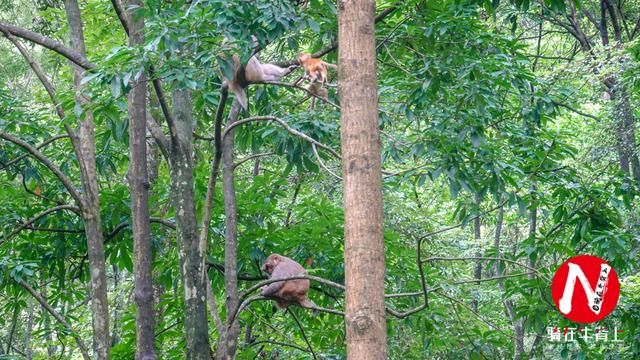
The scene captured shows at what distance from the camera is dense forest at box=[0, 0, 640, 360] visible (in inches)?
214

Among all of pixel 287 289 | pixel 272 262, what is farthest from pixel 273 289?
pixel 272 262

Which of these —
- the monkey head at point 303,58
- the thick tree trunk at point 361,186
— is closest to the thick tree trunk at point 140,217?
the monkey head at point 303,58

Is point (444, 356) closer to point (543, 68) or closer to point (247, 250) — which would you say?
point (247, 250)

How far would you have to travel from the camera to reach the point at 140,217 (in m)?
6.72

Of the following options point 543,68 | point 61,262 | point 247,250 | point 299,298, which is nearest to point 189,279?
point 299,298

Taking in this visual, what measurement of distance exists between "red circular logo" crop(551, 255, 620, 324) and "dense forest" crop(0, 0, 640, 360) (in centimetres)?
13

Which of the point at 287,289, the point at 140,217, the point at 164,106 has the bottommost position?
the point at 287,289

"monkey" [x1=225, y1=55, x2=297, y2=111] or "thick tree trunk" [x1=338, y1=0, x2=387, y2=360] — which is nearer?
"thick tree trunk" [x1=338, y1=0, x2=387, y2=360]

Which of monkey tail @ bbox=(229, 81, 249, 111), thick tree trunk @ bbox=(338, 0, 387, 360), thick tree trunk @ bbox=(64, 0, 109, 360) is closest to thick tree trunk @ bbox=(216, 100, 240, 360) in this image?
monkey tail @ bbox=(229, 81, 249, 111)

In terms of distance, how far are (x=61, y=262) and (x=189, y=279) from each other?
2.81 metres

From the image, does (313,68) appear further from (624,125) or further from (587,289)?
(624,125)

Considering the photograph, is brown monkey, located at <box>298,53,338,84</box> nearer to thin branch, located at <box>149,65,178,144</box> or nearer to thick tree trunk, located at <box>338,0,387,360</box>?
thin branch, located at <box>149,65,178,144</box>

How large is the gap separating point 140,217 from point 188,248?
660mm

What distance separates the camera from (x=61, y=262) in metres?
8.52
